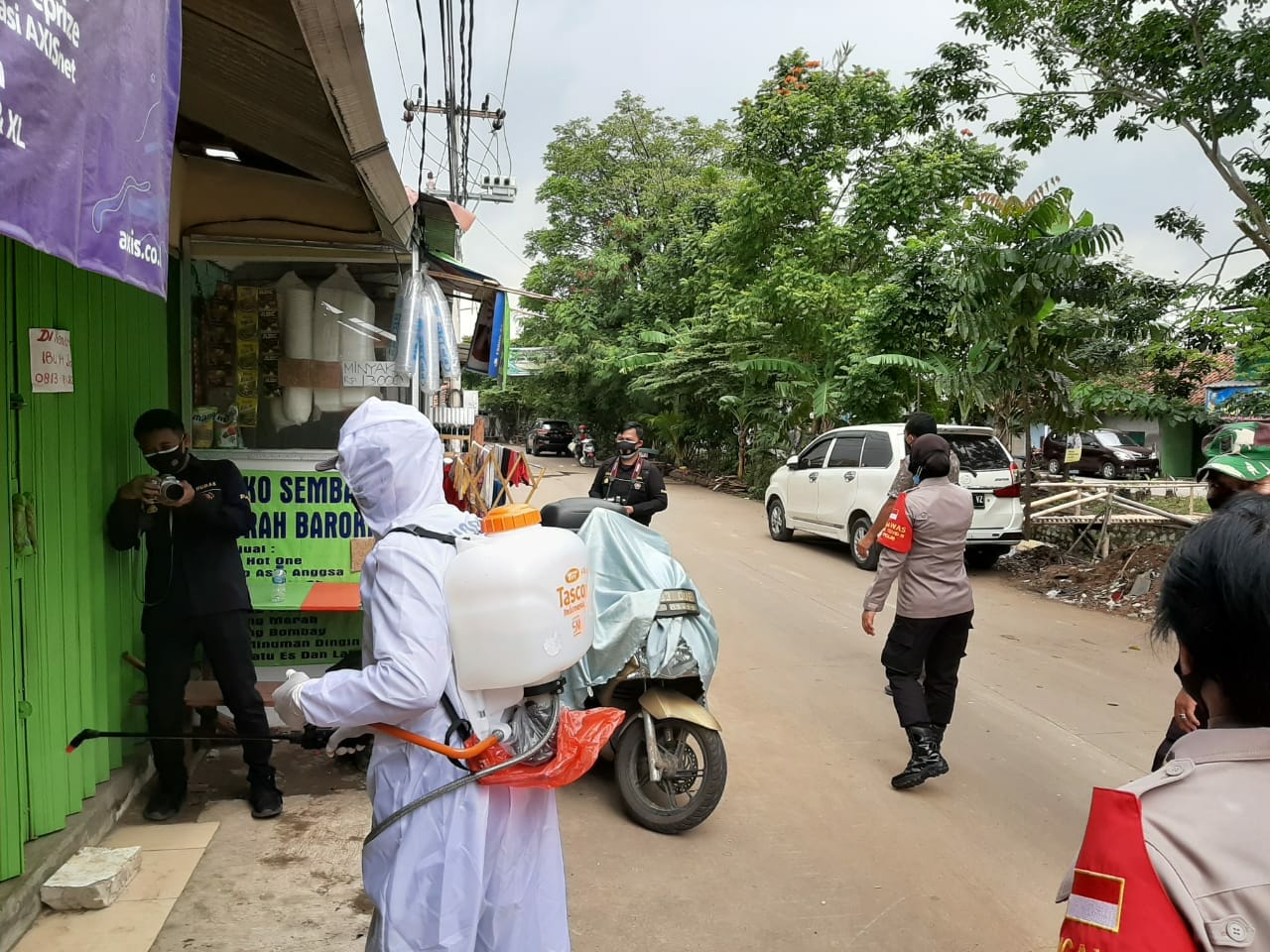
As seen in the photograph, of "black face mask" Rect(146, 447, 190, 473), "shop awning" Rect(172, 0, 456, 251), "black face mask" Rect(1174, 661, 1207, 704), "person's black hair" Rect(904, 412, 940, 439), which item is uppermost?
"shop awning" Rect(172, 0, 456, 251)

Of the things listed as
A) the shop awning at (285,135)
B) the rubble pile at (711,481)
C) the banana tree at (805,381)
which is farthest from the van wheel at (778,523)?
the shop awning at (285,135)

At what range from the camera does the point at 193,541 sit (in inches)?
162

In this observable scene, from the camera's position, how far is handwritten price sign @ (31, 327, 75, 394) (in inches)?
133

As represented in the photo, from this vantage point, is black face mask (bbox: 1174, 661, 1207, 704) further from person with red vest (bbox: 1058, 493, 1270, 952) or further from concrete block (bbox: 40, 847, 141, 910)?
concrete block (bbox: 40, 847, 141, 910)

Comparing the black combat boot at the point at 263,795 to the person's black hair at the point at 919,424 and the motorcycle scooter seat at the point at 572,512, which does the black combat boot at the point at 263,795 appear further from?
the person's black hair at the point at 919,424

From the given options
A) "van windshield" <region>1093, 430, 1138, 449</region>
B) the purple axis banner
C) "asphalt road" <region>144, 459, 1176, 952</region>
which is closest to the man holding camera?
"asphalt road" <region>144, 459, 1176, 952</region>

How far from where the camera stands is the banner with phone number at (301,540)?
195 inches

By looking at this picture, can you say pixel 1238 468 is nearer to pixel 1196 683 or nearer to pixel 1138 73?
pixel 1196 683

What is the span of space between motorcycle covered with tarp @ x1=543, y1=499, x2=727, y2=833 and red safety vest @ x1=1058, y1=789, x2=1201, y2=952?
10.2 feet

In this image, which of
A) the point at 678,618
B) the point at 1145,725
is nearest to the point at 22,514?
the point at 678,618

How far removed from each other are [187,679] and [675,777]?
2338mm

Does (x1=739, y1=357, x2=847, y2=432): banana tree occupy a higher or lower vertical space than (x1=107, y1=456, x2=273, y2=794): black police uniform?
higher

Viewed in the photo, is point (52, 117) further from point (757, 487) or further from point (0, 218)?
point (757, 487)

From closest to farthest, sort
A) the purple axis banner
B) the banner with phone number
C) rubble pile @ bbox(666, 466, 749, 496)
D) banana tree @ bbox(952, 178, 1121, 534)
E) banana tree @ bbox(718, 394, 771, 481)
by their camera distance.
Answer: the purple axis banner < the banner with phone number < banana tree @ bbox(952, 178, 1121, 534) < banana tree @ bbox(718, 394, 771, 481) < rubble pile @ bbox(666, 466, 749, 496)
